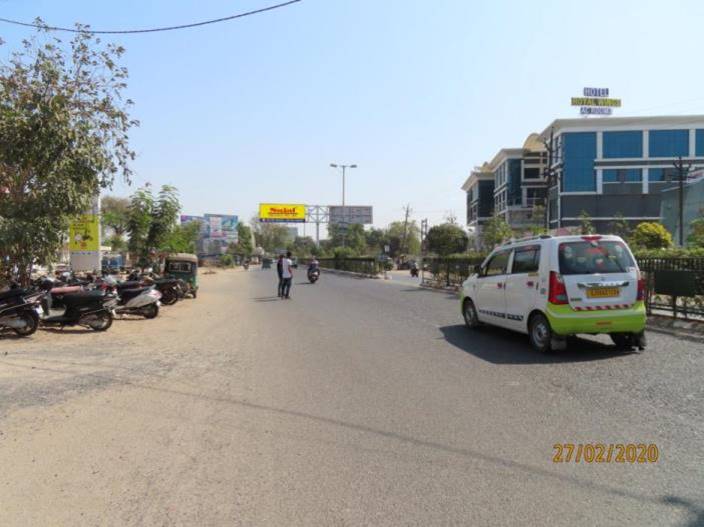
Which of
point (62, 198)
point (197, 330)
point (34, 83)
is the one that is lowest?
point (197, 330)

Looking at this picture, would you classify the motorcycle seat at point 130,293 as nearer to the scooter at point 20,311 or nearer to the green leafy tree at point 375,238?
the scooter at point 20,311

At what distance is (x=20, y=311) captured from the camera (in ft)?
33.4

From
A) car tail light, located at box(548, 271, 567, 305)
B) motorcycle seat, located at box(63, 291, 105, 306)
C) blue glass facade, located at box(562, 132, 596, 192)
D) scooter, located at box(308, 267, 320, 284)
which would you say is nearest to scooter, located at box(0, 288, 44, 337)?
motorcycle seat, located at box(63, 291, 105, 306)

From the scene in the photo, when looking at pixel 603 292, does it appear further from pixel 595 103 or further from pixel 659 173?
pixel 659 173

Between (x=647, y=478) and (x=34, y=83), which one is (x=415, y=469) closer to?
(x=647, y=478)

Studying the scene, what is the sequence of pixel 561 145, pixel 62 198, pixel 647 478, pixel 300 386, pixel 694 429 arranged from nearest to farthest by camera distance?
1. pixel 647 478
2. pixel 694 429
3. pixel 300 386
4. pixel 62 198
5. pixel 561 145

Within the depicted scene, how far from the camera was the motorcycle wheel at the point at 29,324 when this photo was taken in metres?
10.3

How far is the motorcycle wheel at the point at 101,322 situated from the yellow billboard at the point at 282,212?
61.4m

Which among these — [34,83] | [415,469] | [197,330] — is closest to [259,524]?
[415,469]

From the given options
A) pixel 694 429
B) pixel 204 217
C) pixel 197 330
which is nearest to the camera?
pixel 694 429

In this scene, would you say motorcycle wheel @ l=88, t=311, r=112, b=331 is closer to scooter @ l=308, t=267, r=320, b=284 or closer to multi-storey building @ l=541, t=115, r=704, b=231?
scooter @ l=308, t=267, r=320, b=284

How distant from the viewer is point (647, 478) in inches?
155

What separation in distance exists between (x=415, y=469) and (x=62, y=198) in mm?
9758

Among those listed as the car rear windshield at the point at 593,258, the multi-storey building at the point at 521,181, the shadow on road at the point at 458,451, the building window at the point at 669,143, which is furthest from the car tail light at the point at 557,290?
the multi-storey building at the point at 521,181
